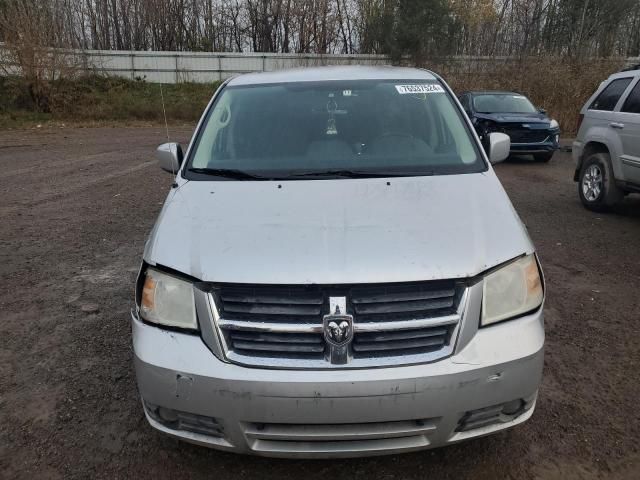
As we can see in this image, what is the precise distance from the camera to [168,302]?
218 centimetres

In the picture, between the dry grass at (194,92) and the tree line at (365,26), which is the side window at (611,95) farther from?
the tree line at (365,26)

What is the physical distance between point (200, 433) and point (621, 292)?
A: 3.80 m

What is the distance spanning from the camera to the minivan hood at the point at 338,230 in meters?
2.08

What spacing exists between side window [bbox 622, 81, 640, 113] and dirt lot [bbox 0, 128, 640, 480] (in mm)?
1405

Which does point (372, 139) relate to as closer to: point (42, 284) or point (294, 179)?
point (294, 179)

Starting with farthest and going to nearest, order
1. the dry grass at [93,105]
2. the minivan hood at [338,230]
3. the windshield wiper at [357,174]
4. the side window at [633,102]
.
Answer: the dry grass at [93,105], the side window at [633,102], the windshield wiper at [357,174], the minivan hood at [338,230]

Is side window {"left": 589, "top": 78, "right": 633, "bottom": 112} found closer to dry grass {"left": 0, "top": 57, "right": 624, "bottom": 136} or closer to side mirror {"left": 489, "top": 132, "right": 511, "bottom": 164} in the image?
side mirror {"left": 489, "top": 132, "right": 511, "bottom": 164}

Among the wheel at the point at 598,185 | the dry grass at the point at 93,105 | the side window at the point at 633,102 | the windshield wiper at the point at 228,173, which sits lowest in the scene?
the dry grass at the point at 93,105

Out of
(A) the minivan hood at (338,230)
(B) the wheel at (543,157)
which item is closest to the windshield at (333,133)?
(A) the minivan hood at (338,230)

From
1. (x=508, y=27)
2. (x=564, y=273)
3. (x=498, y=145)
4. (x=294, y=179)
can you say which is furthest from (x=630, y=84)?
(x=508, y=27)

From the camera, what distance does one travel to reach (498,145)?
3537 millimetres

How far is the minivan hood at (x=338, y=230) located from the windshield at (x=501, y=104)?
10275mm

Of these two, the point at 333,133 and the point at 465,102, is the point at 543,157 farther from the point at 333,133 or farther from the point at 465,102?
the point at 333,133

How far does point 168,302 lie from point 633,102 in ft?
21.4
